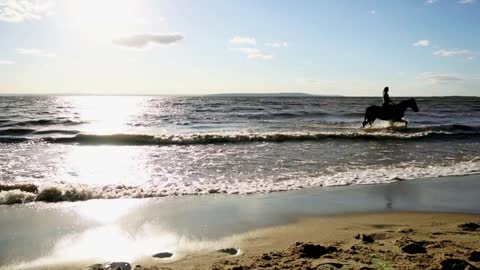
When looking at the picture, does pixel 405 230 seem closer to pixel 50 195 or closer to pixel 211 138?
pixel 50 195

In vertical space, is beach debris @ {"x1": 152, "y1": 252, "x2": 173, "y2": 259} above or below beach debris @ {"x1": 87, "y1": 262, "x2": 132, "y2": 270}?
above

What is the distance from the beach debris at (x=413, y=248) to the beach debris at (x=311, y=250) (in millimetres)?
856

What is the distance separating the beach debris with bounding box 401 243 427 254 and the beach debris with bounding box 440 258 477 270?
436 millimetres

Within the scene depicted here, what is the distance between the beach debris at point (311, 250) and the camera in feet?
15.9

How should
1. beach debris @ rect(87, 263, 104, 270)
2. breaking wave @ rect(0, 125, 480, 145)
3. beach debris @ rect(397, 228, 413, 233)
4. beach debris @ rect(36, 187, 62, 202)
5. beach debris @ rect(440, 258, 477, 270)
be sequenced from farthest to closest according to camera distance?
breaking wave @ rect(0, 125, 480, 145) < beach debris @ rect(36, 187, 62, 202) < beach debris @ rect(397, 228, 413, 233) < beach debris @ rect(87, 263, 104, 270) < beach debris @ rect(440, 258, 477, 270)

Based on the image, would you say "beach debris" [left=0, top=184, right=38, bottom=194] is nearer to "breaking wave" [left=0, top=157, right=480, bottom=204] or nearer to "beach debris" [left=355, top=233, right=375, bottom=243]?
"breaking wave" [left=0, top=157, right=480, bottom=204]

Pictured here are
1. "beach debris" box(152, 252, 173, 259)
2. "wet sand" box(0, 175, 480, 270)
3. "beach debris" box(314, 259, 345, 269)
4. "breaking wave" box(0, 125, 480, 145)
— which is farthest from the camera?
"breaking wave" box(0, 125, 480, 145)

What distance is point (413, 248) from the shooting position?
16.2 feet

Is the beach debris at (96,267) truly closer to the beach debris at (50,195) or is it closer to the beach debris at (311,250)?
the beach debris at (311,250)

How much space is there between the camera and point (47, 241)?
5.61m

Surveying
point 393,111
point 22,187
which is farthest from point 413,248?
point 393,111

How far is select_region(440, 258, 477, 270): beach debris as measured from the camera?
14.1ft

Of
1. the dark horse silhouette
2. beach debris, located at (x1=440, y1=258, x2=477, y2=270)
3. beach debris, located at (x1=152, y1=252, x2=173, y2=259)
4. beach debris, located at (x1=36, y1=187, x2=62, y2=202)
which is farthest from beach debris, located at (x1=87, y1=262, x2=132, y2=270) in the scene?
the dark horse silhouette

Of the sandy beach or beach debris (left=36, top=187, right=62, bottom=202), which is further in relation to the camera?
beach debris (left=36, top=187, right=62, bottom=202)
